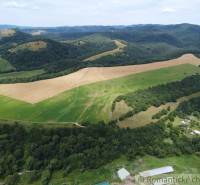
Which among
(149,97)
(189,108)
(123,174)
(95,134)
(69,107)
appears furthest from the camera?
(149,97)

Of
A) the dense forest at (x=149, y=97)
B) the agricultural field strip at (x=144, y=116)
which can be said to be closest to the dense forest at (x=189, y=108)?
the agricultural field strip at (x=144, y=116)

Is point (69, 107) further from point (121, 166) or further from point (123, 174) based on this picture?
point (123, 174)

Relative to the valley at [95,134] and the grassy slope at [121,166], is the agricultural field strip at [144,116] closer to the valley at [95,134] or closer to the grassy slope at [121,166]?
the valley at [95,134]

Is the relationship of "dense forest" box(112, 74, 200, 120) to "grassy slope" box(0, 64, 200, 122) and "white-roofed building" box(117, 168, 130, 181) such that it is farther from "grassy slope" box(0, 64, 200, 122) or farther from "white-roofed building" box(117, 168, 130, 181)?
"white-roofed building" box(117, 168, 130, 181)

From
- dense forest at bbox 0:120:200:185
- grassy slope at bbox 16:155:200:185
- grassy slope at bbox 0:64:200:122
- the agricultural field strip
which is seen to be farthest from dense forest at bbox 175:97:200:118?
grassy slope at bbox 16:155:200:185

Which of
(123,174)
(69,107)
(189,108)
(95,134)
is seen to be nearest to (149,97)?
(189,108)

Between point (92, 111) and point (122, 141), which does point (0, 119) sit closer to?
point (92, 111)

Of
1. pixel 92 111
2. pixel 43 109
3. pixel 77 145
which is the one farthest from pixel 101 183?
pixel 43 109
